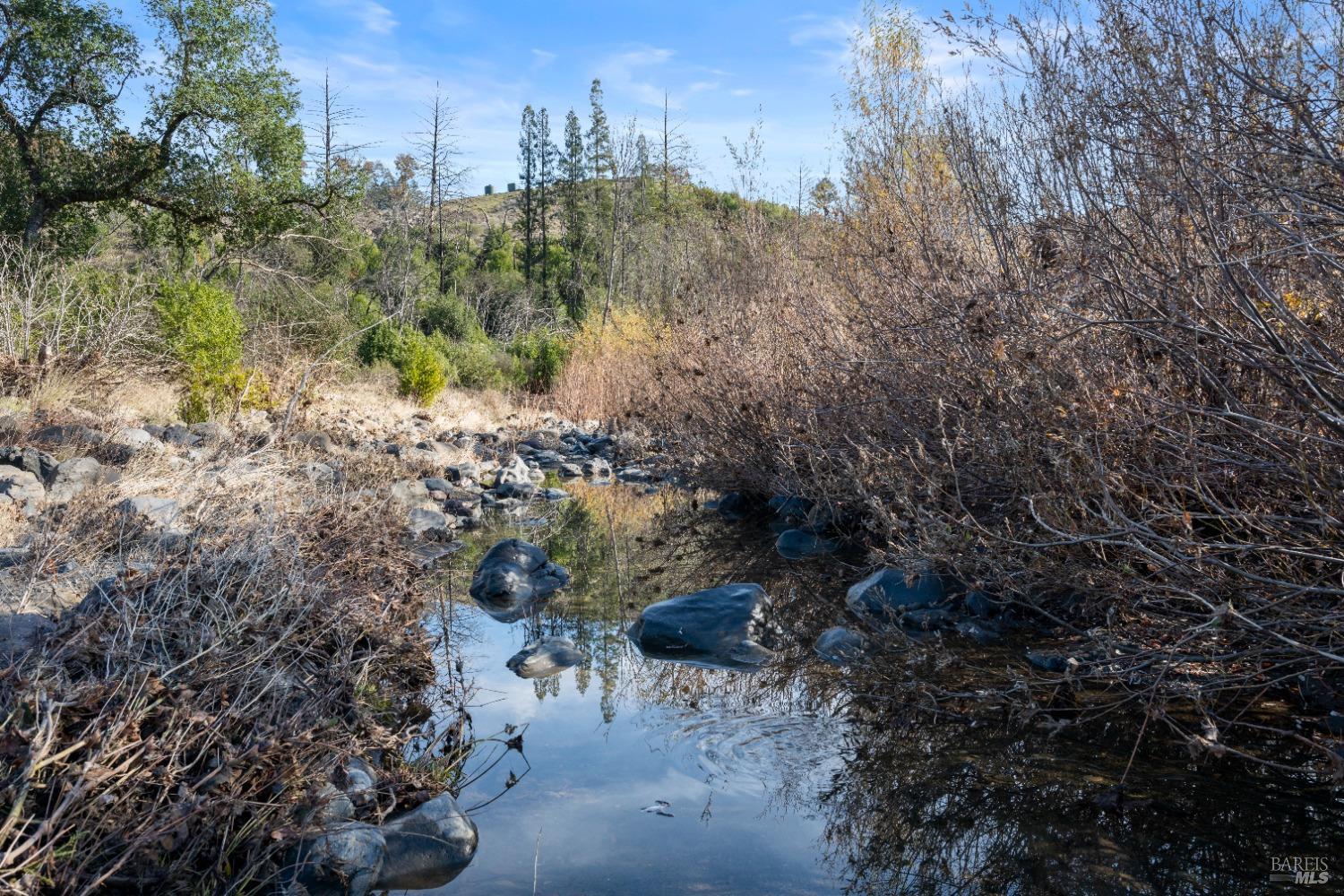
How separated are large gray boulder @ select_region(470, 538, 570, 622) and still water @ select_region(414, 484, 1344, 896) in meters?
1.29

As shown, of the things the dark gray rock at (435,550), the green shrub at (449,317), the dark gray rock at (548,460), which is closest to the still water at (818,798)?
the dark gray rock at (435,550)

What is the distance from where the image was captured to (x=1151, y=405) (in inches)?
175

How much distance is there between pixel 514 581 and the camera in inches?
307

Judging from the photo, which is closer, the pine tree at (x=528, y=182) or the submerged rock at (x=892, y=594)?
the submerged rock at (x=892, y=594)

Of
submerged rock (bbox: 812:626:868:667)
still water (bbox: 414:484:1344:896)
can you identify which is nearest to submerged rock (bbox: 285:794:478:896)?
still water (bbox: 414:484:1344:896)

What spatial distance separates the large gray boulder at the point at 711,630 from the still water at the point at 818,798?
172 millimetres

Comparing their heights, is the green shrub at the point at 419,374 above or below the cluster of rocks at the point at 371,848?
above

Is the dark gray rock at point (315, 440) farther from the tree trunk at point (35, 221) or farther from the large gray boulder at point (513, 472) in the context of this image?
the tree trunk at point (35, 221)

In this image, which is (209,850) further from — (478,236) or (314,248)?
(478,236)

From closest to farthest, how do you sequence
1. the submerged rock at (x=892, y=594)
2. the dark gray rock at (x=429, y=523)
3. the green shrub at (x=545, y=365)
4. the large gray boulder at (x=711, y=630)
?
the large gray boulder at (x=711, y=630) → the submerged rock at (x=892, y=594) → the dark gray rock at (x=429, y=523) → the green shrub at (x=545, y=365)

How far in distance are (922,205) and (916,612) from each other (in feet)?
8.78

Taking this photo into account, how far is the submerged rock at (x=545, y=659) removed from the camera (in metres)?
5.96

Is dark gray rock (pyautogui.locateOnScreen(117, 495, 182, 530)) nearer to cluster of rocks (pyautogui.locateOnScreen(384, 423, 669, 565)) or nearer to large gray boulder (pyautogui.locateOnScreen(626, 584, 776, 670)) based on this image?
cluster of rocks (pyautogui.locateOnScreen(384, 423, 669, 565))

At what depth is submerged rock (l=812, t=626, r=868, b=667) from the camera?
5844 millimetres
